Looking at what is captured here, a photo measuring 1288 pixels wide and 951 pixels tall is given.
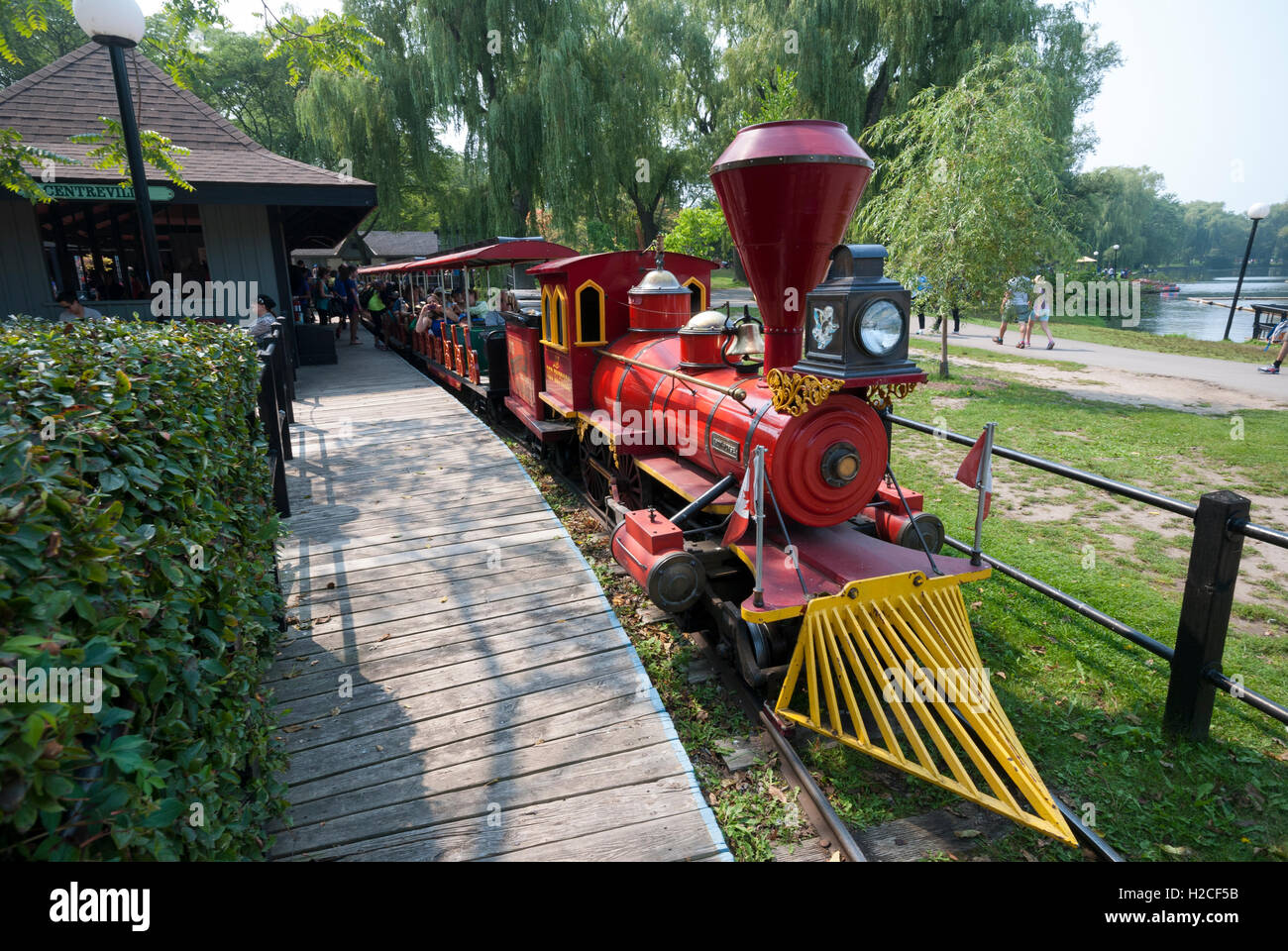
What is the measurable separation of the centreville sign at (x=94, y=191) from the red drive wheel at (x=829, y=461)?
9.28 m

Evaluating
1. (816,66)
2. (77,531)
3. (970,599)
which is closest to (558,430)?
(970,599)

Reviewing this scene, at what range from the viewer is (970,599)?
5301 millimetres

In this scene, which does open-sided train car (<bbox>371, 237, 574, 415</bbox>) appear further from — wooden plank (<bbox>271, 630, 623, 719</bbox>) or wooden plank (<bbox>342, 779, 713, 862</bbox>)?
wooden plank (<bbox>342, 779, 713, 862</bbox>)

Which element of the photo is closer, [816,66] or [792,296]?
[792,296]

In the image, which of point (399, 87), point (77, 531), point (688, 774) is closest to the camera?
point (77, 531)

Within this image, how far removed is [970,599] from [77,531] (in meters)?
5.42

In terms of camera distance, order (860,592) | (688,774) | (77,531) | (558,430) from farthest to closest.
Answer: (558,430) → (860,592) → (688,774) → (77,531)

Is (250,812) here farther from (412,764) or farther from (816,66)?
(816,66)

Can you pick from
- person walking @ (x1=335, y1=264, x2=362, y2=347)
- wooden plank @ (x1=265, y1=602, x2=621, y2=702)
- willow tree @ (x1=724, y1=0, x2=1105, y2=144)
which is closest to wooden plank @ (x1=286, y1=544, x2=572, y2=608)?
wooden plank @ (x1=265, y1=602, x2=621, y2=702)

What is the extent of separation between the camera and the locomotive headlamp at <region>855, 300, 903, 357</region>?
11.4 feet

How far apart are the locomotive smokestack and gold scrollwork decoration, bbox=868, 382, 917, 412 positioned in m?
0.57

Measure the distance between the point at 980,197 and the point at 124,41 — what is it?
11.6 m

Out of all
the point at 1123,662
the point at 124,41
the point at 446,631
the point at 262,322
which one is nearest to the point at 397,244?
the point at 262,322
